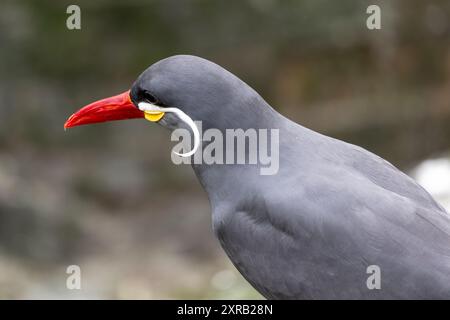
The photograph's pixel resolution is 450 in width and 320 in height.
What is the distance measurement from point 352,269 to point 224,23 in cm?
766

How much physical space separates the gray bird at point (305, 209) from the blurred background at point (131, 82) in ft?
20.5

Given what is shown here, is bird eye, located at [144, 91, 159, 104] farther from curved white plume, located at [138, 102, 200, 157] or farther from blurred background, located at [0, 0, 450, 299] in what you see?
blurred background, located at [0, 0, 450, 299]

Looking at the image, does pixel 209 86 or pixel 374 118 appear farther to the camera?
pixel 374 118

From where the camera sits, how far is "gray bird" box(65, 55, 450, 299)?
12.5ft

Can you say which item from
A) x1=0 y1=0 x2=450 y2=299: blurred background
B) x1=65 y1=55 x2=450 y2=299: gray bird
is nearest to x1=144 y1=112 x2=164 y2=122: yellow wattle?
x1=65 y1=55 x2=450 y2=299: gray bird

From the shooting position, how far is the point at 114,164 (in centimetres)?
1129

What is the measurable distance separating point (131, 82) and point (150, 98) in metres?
6.97

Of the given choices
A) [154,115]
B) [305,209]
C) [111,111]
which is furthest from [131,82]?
[305,209]

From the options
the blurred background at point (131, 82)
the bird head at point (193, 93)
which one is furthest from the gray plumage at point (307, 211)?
the blurred background at point (131, 82)

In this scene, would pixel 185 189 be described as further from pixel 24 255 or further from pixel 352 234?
pixel 352 234

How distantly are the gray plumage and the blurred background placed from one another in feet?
20.5

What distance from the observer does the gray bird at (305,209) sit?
12.5 ft
